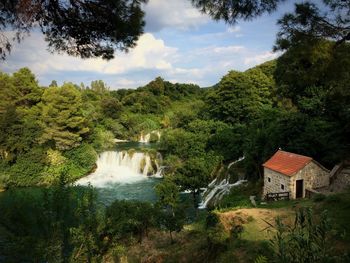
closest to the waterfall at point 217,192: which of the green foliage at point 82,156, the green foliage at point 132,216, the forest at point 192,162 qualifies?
the forest at point 192,162

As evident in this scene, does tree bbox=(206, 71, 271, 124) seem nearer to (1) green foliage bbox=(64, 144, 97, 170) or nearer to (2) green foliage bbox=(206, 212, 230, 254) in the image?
(1) green foliage bbox=(64, 144, 97, 170)

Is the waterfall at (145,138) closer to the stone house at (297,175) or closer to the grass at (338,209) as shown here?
the stone house at (297,175)

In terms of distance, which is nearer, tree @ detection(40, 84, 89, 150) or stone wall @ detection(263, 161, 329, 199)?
stone wall @ detection(263, 161, 329, 199)

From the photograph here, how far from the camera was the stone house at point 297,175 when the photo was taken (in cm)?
1920

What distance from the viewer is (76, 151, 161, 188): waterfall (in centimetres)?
3212

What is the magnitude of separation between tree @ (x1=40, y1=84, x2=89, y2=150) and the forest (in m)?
A: 0.10

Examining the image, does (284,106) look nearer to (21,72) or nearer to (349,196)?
(349,196)

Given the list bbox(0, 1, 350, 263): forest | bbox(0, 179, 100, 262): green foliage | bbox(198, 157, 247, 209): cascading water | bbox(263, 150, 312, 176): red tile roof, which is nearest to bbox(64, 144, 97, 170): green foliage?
bbox(0, 1, 350, 263): forest

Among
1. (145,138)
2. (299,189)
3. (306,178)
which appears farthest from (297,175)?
(145,138)

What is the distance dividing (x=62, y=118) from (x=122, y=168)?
7706 millimetres

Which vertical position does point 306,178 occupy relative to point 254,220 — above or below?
above

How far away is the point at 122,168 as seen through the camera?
34750 millimetres

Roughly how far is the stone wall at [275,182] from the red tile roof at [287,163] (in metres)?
0.32

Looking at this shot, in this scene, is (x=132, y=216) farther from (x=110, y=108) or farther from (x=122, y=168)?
(x=110, y=108)
